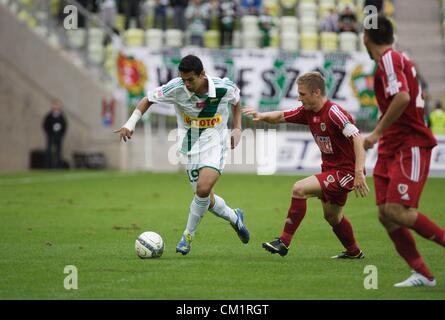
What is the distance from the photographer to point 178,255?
1100 cm

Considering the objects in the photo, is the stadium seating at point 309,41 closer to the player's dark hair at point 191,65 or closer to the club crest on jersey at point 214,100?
the club crest on jersey at point 214,100

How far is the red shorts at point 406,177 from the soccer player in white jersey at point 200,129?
2.75 meters

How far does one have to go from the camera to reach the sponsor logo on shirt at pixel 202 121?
11.2 metres

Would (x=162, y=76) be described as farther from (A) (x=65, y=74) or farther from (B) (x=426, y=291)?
(B) (x=426, y=291)

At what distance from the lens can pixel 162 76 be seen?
29.5 metres

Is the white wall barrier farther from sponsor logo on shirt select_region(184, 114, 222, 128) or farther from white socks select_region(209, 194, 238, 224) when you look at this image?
sponsor logo on shirt select_region(184, 114, 222, 128)

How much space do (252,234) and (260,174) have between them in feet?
50.6

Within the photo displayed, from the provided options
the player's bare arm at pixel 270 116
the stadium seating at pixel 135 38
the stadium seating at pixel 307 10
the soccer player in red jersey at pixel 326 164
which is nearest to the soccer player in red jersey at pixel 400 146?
the soccer player in red jersey at pixel 326 164

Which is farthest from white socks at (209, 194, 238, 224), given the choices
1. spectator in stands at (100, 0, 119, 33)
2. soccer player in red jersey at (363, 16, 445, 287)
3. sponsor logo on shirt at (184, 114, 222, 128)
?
spectator in stands at (100, 0, 119, 33)

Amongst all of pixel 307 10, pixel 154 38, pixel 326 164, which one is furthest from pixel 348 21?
pixel 326 164

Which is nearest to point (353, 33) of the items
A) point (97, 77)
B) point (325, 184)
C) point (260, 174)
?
point (260, 174)

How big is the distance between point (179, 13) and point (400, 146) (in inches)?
917

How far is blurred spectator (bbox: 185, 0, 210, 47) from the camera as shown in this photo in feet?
100.0
